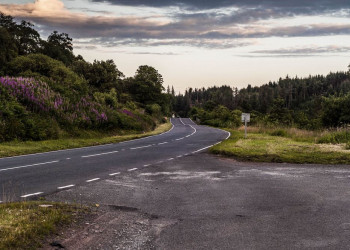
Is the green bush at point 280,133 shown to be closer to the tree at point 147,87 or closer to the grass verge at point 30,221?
the grass verge at point 30,221

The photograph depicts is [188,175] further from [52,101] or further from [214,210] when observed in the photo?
[52,101]

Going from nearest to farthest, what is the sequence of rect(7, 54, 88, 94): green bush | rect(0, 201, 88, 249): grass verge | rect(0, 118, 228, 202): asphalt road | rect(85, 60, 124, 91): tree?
rect(0, 201, 88, 249): grass verge → rect(0, 118, 228, 202): asphalt road → rect(7, 54, 88, 94): green bush → rect(85, 60, 124, 91): tree


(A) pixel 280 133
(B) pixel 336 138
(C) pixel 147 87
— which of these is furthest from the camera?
(C) pixel 147 87

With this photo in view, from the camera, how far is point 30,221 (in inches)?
239

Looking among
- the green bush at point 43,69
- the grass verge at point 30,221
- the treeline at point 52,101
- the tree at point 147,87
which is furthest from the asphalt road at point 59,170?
the tree at point 147,87

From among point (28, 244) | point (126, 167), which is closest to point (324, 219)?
point (28, 244)

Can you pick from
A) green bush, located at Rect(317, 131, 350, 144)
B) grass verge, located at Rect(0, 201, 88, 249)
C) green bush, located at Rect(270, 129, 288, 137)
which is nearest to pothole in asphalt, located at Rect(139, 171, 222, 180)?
grass verge, located at Rect(0, 201, 88, 249)

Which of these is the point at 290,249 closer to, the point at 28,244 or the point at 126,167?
the point at 28,244

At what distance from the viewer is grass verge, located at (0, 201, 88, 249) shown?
5324 millimetres

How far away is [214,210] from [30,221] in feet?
11.8

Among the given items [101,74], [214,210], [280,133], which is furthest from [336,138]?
[101,74]

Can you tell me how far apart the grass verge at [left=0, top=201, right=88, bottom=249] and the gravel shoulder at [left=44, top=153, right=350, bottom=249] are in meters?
0.27

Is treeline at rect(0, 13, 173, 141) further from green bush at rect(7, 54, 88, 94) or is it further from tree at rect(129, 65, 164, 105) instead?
tree at rect(129, 65, 164, 105)

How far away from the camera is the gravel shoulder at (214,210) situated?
5.75 metres
